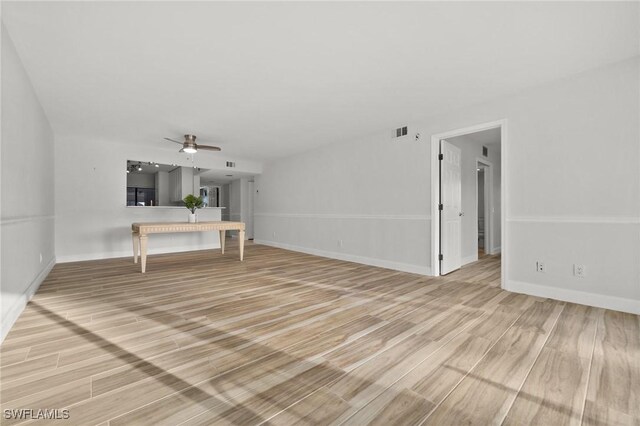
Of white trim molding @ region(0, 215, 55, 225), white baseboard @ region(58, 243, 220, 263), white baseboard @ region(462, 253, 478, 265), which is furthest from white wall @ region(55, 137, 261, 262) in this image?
white baseboard @ region(462, 253, 478, 265)

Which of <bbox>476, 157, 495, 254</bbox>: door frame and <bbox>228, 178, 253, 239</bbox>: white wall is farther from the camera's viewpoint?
<bbox>228, 178, 253, 239</bbox>: white wall

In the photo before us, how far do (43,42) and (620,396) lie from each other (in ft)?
15.0

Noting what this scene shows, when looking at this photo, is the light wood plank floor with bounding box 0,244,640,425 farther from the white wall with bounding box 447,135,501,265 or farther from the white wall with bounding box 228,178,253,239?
the white wall with bounding box 228,178,253,239

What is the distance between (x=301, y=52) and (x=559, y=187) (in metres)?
3.02

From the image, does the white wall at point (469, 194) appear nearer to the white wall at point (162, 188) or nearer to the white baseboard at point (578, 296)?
the white baseboard at point (578, 296)

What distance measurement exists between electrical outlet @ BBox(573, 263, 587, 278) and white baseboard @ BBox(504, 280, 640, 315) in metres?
0.17

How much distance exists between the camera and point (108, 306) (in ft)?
8.52

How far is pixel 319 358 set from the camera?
168cm

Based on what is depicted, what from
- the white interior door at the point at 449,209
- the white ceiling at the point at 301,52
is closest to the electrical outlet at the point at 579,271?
the white interior door at the point at 449,209

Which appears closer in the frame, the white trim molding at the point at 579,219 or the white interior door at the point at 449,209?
the white trim molding at the point at 579,219

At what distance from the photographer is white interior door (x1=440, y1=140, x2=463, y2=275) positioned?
4008mm

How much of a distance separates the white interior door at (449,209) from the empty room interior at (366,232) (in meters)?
0.05

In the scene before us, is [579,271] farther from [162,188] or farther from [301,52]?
[162,188]

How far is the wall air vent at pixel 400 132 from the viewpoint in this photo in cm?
435
